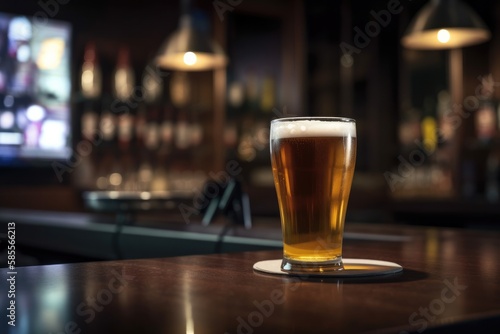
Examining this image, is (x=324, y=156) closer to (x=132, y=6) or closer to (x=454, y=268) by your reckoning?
(x=454, y=268)

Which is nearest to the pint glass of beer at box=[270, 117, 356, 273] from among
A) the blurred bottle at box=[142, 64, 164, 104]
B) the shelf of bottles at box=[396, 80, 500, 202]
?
the blurred bottle at box=[142, 64, 164, 104]

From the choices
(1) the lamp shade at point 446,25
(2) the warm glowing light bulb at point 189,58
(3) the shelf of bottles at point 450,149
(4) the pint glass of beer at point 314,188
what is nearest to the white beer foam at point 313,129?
(4) the pint glass of beer at point 314,188

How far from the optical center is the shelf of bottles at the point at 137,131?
448 cm

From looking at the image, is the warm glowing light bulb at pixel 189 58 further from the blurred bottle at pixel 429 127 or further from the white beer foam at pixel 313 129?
the blurred bottle at pixel 429 127

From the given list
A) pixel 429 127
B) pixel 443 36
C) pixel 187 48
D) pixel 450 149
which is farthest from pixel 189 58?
Result: pixel 429 127

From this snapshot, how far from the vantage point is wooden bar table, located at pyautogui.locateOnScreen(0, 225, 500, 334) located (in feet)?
1.59

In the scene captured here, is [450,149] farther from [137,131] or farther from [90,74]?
[90,74]

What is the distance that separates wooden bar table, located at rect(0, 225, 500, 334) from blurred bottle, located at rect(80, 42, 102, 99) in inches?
148

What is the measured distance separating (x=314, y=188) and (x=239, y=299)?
0.25 meters

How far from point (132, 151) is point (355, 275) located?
4067 millimetres

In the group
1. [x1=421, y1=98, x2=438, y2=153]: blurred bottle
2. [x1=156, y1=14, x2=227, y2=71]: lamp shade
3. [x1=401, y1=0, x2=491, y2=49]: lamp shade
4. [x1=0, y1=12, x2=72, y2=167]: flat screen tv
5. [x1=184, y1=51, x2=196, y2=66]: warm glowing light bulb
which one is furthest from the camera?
[x1=421, y1=98, x2=438, y2=153]: blurred bottle

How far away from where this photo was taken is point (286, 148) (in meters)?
0.82

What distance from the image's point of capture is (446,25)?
2.36 m

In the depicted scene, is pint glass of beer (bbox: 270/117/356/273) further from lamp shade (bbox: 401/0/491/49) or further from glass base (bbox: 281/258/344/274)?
lamp shade (bbox: 401/0/491/49)
